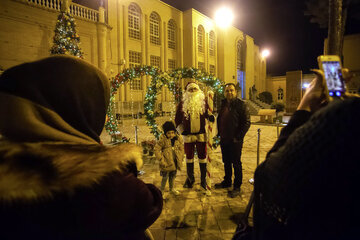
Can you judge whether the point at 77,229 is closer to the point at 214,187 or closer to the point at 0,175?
the point at 0,175

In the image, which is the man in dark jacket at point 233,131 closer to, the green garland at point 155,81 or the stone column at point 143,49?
the green garland at point 155,81

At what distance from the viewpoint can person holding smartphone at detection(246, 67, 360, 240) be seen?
79 cm

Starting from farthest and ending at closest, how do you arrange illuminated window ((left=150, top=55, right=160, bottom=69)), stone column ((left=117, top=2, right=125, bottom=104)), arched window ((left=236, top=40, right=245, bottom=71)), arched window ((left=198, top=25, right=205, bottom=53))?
1. arched window ((left=236, top=40, right=245, bottom=71))
2. arched window ((left=198, top=25, right=205, bottom=53))
3. illuminated window ((left=150, top=55, right=160, bottom=69))
4. stone column ((left=117, top=2, right=125, bottom=104))

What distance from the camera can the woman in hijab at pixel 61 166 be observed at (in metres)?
0.72

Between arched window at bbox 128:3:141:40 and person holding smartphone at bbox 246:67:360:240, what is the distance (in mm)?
20540

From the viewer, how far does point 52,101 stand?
925mm

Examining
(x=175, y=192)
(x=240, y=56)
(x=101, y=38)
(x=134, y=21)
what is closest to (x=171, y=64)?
(x=134, y=21)

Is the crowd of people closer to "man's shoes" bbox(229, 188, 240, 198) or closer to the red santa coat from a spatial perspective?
"man's shoes" bbox(229, 188, 240, 198)

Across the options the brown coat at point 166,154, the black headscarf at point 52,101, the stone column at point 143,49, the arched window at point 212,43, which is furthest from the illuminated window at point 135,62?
the black headscarf at point 52,101

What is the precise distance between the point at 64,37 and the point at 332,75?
39.1ft

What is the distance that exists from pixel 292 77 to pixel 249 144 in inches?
263

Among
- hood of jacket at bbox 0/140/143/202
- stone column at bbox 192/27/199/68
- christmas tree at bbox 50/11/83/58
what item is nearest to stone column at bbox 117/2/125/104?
christmas tree at bbox 50/11/83/58

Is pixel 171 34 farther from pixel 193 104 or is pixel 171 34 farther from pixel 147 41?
pixel 193 104

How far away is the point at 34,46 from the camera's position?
12.8 metres
